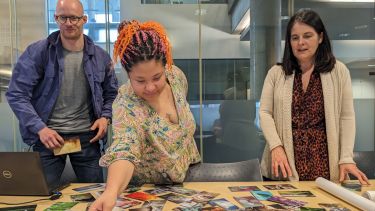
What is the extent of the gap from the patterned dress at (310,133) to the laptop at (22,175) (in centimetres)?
116

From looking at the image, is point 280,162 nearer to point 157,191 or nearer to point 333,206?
point 333,206

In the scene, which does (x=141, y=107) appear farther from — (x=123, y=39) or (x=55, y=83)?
(x=55, y=83)

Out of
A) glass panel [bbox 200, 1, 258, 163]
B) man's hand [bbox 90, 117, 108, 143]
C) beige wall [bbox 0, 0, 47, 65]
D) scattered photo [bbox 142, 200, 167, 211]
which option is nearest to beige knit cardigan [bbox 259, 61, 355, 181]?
scattered photo [bbox 142, 200, 167, 211]

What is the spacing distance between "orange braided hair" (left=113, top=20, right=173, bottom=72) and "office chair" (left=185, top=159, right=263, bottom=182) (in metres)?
0.66

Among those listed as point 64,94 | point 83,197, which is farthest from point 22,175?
point 64,94

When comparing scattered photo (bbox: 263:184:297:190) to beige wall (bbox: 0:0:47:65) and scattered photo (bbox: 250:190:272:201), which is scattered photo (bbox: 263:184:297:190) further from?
beige wall (bbox: 0:0:47:65)

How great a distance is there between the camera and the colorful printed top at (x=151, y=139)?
1.26m

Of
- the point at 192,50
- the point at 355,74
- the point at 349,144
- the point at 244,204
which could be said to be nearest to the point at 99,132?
the point at 244,204

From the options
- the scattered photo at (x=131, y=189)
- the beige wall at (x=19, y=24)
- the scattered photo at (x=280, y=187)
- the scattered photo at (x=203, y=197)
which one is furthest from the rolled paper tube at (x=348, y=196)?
the beige wall at (x=19, y=24)

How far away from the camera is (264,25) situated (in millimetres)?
3885

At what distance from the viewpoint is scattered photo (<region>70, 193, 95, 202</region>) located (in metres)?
1.34

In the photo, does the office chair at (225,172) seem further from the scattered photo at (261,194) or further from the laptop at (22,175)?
the laptop at (22,175)

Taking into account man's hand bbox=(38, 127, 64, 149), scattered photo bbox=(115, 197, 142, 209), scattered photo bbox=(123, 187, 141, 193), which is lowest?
scattered photo bbox=(115, 197, 142, 209)

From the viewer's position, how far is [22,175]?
1.38 metres
